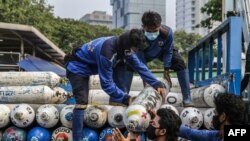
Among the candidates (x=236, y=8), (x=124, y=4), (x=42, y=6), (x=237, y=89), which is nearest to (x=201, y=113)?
(x=237, y=89)

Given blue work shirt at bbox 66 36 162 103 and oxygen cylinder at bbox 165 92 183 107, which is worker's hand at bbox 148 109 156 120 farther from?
oxygen cylinder at bbox 165 92 183 107

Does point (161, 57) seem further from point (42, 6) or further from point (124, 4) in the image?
point (124, 4)

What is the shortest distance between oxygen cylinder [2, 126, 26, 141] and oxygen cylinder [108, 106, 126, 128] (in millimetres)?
934

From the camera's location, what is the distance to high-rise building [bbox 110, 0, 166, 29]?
70.6m

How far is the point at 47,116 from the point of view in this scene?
4.63 m

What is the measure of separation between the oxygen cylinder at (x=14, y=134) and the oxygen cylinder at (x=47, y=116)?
21 centimetres

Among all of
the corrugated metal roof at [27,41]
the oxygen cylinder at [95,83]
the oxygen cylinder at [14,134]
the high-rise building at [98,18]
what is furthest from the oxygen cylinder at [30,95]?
the high-rise building at [98,18]

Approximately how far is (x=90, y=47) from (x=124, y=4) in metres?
72.9

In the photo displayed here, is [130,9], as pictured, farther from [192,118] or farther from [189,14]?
[192,118]

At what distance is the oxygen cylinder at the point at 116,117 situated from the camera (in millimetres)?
4440

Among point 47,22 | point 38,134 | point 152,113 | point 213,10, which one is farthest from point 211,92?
point 47,22

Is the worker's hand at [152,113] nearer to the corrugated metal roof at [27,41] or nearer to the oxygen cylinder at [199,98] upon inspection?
the oxygen cylinder at [199,98]

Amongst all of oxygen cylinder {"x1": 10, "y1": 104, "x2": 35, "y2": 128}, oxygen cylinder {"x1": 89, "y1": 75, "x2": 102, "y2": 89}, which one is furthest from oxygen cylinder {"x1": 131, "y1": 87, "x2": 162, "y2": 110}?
oxygen cylinder {"x1": 89, "y1": 75, "x2": 102, "y2": 89}

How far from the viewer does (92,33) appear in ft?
111
